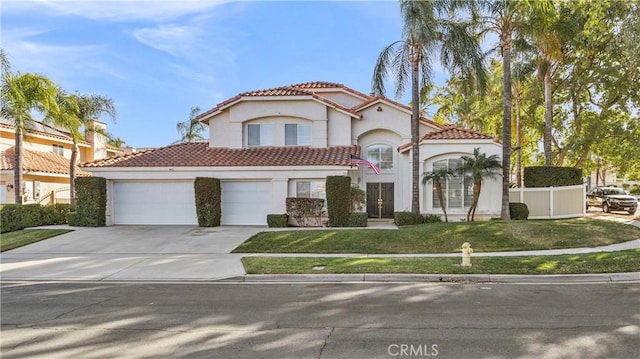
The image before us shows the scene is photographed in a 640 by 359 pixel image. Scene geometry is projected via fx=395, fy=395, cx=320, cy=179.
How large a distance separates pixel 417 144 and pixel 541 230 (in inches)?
262

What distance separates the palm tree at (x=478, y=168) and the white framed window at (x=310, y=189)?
6.58 meters

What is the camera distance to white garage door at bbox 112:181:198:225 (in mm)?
19734

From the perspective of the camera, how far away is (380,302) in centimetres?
740

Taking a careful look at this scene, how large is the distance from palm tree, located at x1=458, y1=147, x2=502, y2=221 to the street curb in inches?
342

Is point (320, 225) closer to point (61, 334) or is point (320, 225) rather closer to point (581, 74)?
point (61, 334)

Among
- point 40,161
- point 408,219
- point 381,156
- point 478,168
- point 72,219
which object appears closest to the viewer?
point 478,168

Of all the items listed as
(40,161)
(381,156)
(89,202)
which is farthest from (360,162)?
(40,161)

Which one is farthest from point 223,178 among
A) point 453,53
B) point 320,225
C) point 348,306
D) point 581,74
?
point 581,74

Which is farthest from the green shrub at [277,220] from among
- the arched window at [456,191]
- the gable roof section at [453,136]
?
the arched window at [456,191]

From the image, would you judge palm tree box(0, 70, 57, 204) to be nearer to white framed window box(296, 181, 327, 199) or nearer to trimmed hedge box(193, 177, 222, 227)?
trimmed hedge box(193, 177, 222, 227)

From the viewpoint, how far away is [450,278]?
9328mm

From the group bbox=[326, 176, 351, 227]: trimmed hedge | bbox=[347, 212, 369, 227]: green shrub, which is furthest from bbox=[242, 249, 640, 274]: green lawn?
bbox=[326, 176, 351, 227]: trimmed hedge

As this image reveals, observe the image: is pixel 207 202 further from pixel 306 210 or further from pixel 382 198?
pixel 382 198

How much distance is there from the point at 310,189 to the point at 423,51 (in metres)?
8.43
